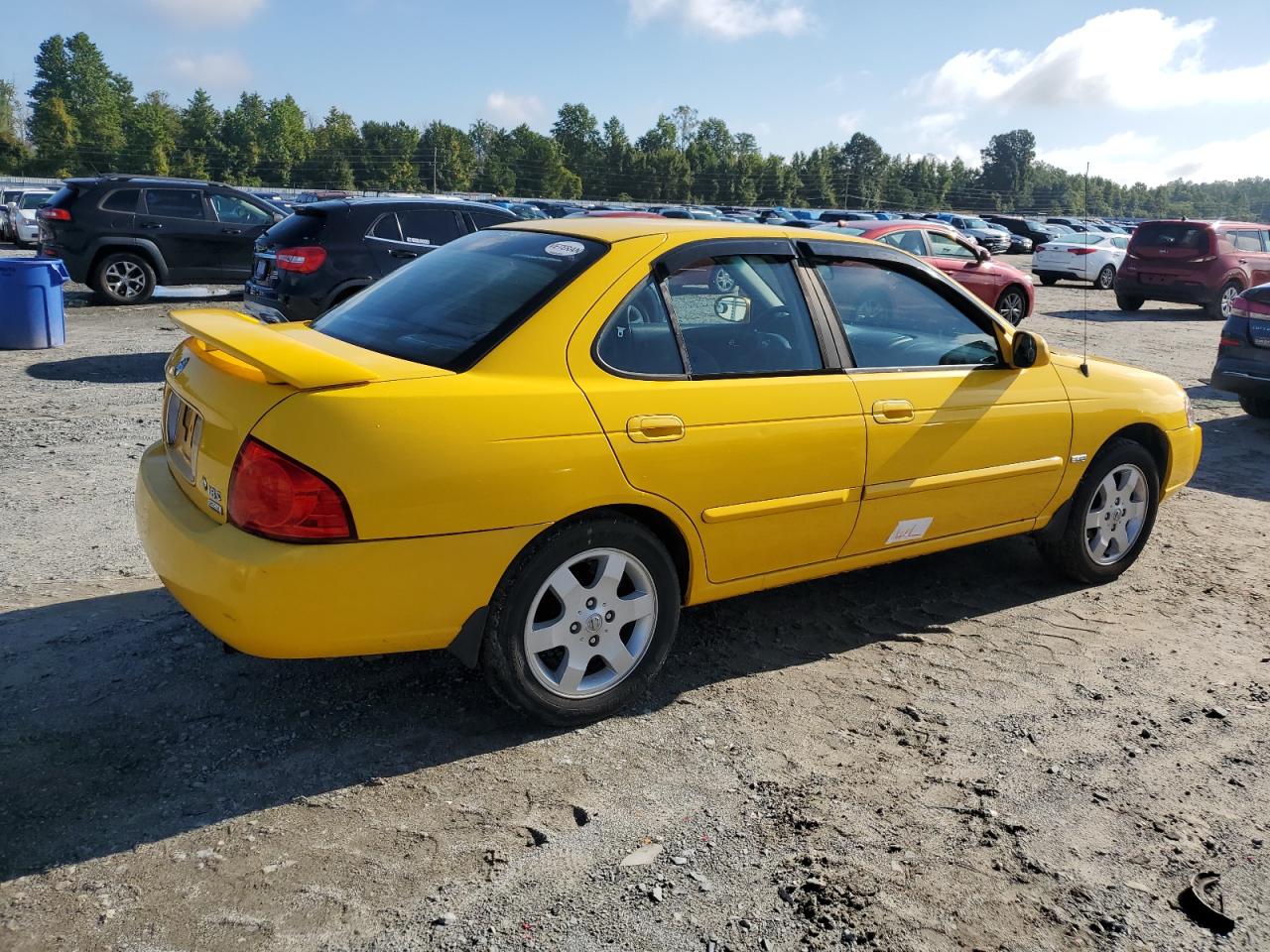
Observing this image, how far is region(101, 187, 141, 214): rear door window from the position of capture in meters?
14.5

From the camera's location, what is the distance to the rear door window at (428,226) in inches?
414

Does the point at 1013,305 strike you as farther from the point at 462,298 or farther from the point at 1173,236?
the point at 462,298

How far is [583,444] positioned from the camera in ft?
10.9

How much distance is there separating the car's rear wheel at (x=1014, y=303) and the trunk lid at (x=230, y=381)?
1387cm

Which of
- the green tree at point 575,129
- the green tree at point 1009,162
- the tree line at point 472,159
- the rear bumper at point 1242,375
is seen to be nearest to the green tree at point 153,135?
the tree line at point 472,159

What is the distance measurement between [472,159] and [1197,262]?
3116 inches

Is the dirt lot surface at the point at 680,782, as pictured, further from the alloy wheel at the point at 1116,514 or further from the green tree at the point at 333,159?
the green tree at the point at 333,159

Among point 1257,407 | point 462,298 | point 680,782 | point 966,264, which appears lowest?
point 680,782

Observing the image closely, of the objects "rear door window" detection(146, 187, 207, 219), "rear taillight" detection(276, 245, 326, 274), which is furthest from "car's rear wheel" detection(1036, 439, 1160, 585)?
"rear door window" detection(146, 187, 207, 219)

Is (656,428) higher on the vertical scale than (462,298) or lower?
lower

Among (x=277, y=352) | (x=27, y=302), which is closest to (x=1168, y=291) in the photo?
(x=27, y=302)

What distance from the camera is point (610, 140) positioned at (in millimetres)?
129125

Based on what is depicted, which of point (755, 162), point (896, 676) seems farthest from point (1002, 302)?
→ point (755, 162)

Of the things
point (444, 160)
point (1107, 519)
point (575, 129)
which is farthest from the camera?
point (575, 129)
